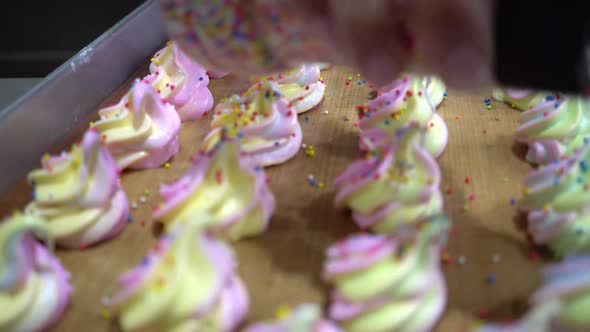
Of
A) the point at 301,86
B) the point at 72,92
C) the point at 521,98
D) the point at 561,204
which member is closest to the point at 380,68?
the point at 561,204

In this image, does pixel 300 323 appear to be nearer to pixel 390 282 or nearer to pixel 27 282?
pixel 390 282

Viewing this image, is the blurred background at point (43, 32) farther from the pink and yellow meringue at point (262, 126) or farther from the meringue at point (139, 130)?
the pink and yellow meringue at point (262, 126)

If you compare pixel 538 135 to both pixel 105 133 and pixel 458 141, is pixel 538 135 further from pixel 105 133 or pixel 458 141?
pixel 105 133

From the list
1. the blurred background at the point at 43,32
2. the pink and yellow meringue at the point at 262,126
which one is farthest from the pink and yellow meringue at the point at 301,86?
the blurred background at the point at 43,32

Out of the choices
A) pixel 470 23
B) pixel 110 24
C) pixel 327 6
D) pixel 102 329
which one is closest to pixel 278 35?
pixel 327 6

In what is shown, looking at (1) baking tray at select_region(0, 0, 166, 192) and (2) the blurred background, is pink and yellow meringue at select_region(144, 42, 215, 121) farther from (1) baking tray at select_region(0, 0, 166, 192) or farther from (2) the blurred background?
(2) the blurred background

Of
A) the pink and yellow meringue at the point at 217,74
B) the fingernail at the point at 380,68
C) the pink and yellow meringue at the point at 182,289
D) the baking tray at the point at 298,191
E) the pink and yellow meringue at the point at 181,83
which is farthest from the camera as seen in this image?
the pink and yellow meringue at the point at 217,74
